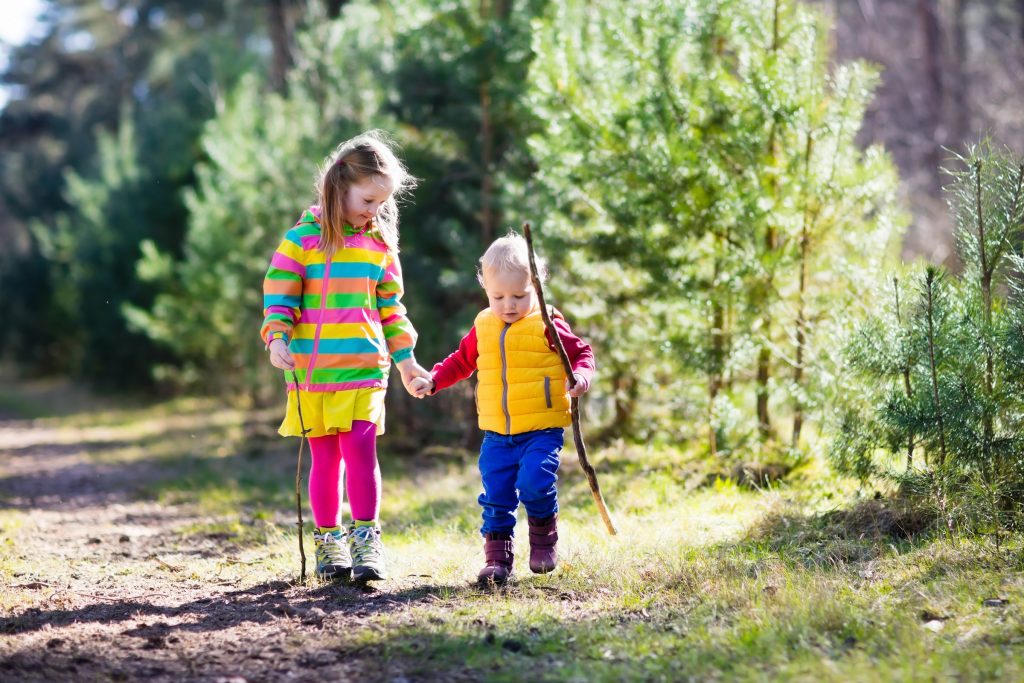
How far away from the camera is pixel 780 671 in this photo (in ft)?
10.8

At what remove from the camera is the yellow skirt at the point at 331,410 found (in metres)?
4.79

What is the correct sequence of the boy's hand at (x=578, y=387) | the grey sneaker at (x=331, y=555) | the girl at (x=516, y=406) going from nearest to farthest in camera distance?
the boy's hand at (x=578, y=387), the girl at (x=516, y=406), the grey sneaker at (x=331, y=555)

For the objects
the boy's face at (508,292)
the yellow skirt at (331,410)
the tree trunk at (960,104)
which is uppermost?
the tree trunk at (960,104)

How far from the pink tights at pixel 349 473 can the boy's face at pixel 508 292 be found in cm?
82

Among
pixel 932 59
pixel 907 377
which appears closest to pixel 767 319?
pixel 907 377

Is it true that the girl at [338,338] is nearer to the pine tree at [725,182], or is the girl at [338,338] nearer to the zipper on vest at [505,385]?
the zipper on vest at [505,385]

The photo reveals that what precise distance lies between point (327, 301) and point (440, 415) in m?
5.63

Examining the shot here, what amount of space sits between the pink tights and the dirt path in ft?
1.20

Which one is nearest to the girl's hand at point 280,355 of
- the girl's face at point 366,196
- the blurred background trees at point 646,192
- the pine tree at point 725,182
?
the girl's face at point 366,196

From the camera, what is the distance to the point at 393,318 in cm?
507

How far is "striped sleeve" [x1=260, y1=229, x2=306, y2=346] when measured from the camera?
15.6ft

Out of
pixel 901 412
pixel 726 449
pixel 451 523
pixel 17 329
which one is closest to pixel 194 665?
pixel 451 523

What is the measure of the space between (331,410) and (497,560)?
1.03 metres

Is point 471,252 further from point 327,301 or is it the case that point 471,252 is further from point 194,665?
point 194,665
